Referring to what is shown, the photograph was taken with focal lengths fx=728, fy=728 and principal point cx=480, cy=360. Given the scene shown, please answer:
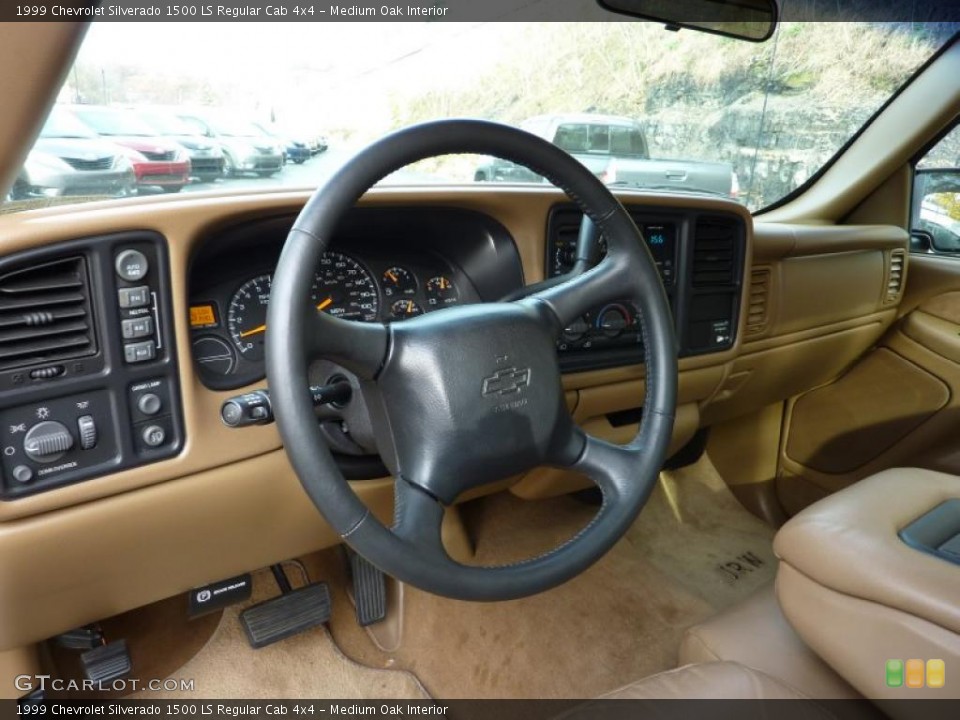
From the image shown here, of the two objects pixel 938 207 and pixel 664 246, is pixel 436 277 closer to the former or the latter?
pixel 664 246

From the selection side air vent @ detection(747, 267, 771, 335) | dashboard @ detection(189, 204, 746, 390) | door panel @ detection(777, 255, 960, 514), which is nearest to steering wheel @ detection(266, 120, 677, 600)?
dashboard @ detection(189, 204, 746, 390)

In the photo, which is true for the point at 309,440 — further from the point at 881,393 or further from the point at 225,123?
the point at 881,393

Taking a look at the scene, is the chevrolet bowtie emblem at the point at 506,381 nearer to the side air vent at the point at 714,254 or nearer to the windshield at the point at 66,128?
the windshield at the point at 66,128

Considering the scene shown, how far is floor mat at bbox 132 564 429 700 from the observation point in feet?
5.49

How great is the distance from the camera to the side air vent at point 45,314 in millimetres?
1001

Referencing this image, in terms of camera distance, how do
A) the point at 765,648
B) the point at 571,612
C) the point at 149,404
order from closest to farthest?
the point at 149,404 → the point at 765,648 → the point at 571,612

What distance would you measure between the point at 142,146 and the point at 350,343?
1.90ft

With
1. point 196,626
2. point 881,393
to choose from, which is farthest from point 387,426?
point 881,393

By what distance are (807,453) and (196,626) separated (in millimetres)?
2105

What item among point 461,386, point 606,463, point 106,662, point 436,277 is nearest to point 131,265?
point 461,386

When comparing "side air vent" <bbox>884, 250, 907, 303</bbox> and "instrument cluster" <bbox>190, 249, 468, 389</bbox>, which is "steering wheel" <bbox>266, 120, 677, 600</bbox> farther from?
"side air vent" <bbox>884, 250, 907, 303</bbox>

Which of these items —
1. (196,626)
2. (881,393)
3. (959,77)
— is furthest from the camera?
(881,393)

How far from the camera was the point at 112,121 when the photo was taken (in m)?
1.19

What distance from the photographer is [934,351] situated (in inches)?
98.3
